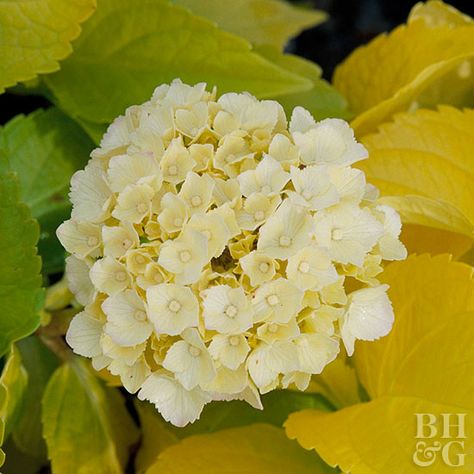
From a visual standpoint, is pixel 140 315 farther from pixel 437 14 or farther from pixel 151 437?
pixel 437 14

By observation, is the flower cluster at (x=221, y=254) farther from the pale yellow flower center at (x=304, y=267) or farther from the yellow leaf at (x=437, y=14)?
the yellow leaf at (x=437, y=14)

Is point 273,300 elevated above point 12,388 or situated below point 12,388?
above

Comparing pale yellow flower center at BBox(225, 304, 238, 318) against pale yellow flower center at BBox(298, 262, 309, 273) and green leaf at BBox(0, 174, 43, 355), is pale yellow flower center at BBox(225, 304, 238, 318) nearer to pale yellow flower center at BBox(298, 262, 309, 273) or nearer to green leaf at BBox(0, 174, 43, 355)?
pale yellow flower center at BBox(298, 262, 309, 273)

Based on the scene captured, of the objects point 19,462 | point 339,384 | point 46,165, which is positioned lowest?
point 19,462

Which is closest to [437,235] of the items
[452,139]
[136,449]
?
[452,139]

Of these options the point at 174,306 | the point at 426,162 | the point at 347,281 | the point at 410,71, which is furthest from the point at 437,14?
the point at 174,306

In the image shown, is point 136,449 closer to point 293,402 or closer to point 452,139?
point 293,402
